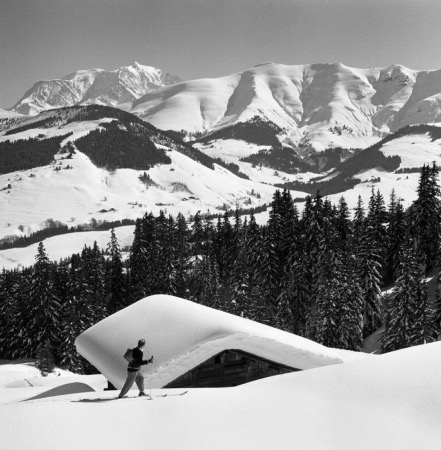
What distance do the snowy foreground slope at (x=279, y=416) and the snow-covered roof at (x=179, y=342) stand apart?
20.4 feet

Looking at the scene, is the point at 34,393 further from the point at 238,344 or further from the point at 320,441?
the point at 320,441

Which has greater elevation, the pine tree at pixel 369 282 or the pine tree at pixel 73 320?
the pine tree at pixel 369 282

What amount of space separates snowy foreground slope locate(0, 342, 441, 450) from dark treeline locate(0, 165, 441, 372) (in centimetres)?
3283

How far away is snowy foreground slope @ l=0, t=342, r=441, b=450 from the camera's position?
30.0 feet

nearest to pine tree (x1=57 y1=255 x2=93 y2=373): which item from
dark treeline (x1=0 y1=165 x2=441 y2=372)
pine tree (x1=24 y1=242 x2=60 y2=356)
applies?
dark treeline (x1=0 y1=165 x2=441 y2=372)

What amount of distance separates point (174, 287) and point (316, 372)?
56.6 metres

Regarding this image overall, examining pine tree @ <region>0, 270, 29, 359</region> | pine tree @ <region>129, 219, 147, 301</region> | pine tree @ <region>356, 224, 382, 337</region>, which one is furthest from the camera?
pine tree @ <region>129, 219, 147, 301</region>

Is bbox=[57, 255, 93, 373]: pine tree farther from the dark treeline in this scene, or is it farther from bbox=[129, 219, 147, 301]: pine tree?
bbox=[129, 219, 147, 301]: pine tree

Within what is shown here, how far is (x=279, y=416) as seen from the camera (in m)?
10.4

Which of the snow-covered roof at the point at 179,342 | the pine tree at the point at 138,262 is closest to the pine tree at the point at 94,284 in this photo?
the pine tree at the point at 138,262

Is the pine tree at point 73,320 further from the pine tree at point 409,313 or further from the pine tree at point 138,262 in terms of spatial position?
the pine tree at point 409,313

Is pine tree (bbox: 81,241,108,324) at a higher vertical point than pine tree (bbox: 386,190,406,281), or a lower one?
lower

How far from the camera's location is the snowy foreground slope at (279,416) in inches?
360

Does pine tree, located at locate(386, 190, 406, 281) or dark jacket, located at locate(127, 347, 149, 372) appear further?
pine tree, located at locate(386, 190, 406, 281)
